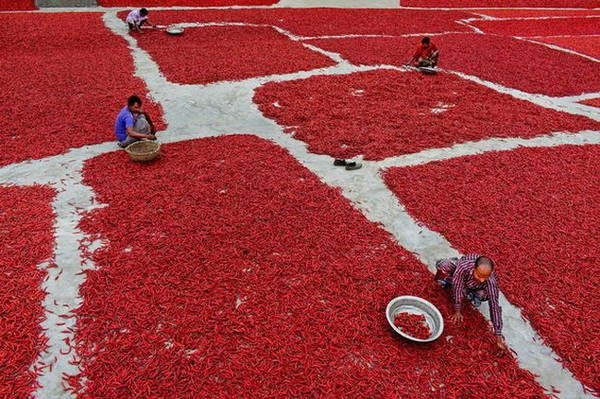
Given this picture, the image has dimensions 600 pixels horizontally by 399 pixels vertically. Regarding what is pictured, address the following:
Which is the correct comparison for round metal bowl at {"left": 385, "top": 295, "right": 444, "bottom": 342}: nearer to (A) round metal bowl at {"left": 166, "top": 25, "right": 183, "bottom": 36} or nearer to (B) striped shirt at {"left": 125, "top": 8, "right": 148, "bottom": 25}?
(A) round metal bowl at {"left": 166, "top": 25, "right": 183, "bottom": 36}

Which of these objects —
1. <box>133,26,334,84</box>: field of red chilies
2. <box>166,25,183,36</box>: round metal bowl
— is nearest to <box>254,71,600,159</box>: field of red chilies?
<box>133,26,334,84</box>: field of red chilies

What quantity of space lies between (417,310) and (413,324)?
0.22m

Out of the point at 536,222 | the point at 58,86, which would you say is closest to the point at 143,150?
the point at 58,86

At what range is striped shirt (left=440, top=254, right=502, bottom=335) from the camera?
14.2ft

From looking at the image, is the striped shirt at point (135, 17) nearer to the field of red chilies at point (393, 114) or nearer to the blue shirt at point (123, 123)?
the field of red chilies at point (393, 114)

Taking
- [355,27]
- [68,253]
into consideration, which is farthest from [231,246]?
[355,27]

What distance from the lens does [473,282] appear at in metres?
4.54

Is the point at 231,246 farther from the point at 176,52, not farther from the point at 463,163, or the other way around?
the point at 176,52

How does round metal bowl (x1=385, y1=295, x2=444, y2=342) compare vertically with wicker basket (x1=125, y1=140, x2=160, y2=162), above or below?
below

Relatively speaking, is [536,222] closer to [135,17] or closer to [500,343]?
[500,343]

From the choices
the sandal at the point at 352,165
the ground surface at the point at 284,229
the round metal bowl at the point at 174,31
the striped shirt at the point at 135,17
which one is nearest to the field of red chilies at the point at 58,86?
the ground surface at the point at 284,229

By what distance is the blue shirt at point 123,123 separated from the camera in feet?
25.6

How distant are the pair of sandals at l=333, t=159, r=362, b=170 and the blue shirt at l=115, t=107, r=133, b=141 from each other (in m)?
4.13

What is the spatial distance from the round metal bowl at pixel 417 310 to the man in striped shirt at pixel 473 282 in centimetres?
24
